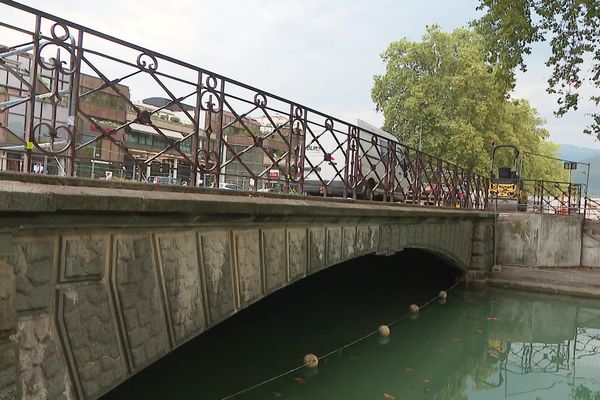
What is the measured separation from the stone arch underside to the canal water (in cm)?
202

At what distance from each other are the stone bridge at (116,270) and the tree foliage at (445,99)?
23078 millimetres

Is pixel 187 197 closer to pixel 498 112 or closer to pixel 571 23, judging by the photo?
pixel 571 23

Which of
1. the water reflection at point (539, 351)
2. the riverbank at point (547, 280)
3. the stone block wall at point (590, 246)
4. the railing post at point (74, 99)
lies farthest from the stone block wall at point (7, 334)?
the stone block wall at point (590, 246)

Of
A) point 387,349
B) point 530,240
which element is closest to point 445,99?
point 530,240

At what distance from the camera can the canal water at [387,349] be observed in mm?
6035

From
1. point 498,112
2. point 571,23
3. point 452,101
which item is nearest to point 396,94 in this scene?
point 452,101

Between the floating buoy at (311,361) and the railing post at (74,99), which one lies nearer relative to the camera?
the railing post at (74,99)

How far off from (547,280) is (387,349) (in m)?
6.75

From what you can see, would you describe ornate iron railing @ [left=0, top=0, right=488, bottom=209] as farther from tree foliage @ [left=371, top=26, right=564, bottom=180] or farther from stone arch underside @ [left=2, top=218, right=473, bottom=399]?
tree foliage @ [left=371, top=26, right=564, bottom=180]

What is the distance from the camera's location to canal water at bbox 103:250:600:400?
6.04 metres

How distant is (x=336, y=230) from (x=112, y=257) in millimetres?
3231

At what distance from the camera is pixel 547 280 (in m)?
12.5

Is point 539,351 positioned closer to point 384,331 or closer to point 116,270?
point 384,331

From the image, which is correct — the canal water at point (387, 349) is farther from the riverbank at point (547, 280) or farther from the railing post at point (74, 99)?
the railing post at point (74, 99)
